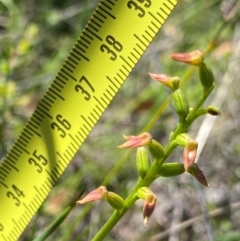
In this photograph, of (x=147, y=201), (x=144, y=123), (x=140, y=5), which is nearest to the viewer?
(x=147, y=201)

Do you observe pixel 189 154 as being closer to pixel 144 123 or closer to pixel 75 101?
pixel 75 101

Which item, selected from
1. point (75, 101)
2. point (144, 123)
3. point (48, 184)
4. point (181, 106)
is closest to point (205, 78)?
point (181, 106)

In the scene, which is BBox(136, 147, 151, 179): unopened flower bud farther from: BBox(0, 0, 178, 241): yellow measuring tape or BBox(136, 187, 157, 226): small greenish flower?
BBox(0, 0, 178, 241): yellow measuring tape

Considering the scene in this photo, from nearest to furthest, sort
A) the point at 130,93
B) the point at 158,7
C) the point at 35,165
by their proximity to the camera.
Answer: the point at 158,7 < the point at 35,165 < the point at 130,93

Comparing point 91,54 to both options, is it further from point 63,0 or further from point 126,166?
point 63,0

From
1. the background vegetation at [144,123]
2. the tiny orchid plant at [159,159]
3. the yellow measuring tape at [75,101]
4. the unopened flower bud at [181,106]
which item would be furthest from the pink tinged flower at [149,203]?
the background vegetation at [144,123]

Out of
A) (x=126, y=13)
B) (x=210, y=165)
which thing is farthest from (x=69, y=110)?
(x=210, y=165)
